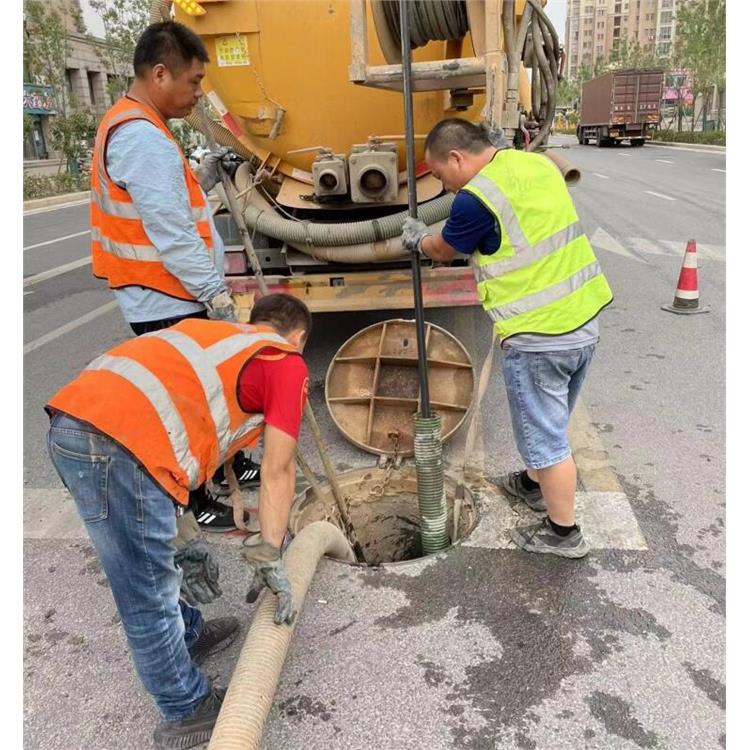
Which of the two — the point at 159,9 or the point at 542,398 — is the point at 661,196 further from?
the point at 542,398

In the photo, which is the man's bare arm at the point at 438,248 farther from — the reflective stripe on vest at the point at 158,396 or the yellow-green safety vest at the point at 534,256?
the reflective stripe on vest at the point at 158,396

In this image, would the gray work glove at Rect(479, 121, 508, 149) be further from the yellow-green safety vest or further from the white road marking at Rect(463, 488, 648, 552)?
the white road marking at Rect(463, 488, 648, 552)

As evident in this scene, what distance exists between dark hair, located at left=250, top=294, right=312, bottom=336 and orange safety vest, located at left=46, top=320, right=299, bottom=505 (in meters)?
0.11

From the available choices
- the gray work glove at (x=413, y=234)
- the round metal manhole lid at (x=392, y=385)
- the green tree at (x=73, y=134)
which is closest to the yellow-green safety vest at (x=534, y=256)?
the gray work glove at (x=413, y=234)

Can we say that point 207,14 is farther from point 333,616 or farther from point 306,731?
point 306,731

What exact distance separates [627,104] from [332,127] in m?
32.6

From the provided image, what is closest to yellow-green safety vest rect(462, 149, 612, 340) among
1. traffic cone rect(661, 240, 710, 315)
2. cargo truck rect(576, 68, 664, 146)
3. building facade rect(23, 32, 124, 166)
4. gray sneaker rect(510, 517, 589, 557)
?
gray sneaker rect(510, 517, 589, 557)

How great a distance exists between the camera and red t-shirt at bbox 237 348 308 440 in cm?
178

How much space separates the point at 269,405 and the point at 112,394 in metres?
0.40

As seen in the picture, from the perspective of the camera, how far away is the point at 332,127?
402cm

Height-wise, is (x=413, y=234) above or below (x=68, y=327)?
above

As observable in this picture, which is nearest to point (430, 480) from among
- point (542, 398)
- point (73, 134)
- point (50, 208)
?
point (542, 398)

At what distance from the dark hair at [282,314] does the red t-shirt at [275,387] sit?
201 millimetres

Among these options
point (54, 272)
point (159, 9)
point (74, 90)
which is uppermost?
point (74, 90)
